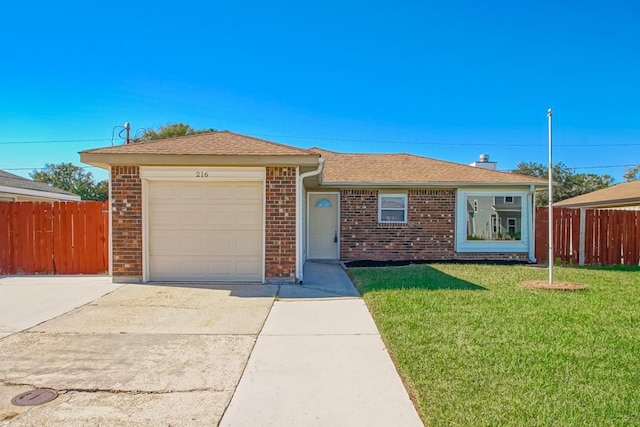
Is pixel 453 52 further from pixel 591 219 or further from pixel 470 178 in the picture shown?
pixel 591 219

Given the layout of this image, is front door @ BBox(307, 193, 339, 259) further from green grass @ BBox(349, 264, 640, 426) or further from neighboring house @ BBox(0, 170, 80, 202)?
neighboring house @ BBox(0, 170, 80, 202)

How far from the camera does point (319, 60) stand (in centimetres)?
1450

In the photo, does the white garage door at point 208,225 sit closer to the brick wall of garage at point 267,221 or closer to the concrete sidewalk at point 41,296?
the brick wall of garage at point 267,221

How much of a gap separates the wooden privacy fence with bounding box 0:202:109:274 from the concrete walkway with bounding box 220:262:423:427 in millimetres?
5892

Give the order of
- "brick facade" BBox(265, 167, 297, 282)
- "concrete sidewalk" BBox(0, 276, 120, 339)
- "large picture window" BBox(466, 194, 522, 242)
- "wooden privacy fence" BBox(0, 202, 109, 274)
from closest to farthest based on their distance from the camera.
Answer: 1. "concrete sidewalk" BBox(0, 276, 120, 339)
2. "brick facade" BBox(265, 167, 297, 282)
3. "wooden privacy fence" BBox(0, 202, 109, 274)
4. "large picture window" BBox(466, 194, 522, 242)

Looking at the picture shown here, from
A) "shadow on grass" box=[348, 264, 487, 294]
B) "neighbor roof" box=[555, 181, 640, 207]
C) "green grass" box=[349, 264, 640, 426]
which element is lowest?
"green grass" box=[349, 264, 640, 426]

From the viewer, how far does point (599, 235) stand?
1212 cm

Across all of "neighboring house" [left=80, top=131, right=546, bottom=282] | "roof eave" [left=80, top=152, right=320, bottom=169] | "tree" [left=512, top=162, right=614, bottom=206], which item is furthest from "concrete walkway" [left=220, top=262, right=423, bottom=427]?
"tree" [left=512, top=162, right=614, bottom=206]

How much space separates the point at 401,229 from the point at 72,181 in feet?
140

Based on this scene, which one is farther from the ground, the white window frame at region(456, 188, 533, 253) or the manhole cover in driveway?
the white window frame at region(456, 188, 533, 253)

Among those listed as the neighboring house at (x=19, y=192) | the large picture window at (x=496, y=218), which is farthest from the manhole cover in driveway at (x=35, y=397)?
the neighboring house at (x=19, y=192)

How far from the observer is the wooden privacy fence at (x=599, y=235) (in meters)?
12.1

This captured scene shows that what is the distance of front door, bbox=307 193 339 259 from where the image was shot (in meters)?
12.6

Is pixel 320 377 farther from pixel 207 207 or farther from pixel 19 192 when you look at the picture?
pixel 19 192
